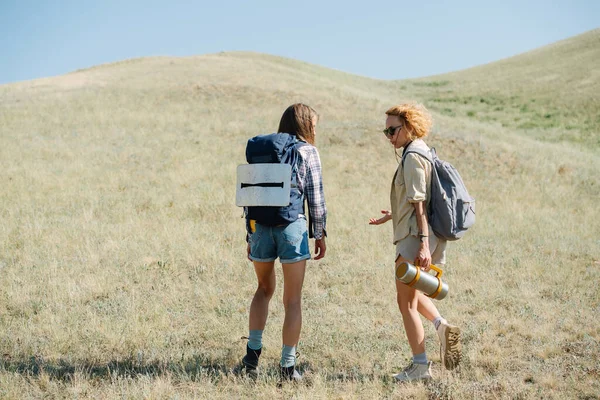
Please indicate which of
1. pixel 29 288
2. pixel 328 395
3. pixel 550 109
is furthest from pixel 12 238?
pixel 550 109

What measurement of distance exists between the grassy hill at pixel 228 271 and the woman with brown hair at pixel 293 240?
1.52 feet

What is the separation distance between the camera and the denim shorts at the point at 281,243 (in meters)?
4.03

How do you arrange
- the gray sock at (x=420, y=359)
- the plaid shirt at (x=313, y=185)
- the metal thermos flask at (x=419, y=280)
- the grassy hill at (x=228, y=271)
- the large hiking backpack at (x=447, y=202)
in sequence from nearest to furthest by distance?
the metal thermos flask at (x=419, y=280) < the large hiking backpack at (x=447, y=202) < the plaid shirt at (x=313, y=185) < the gray sock at (x=420, y=359) < the grassy hill at (x=228, y=271)

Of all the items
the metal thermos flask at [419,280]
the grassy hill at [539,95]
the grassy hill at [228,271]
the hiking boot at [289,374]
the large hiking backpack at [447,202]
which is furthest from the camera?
the grassy hill at [539,95]

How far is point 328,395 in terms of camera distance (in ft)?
13.5

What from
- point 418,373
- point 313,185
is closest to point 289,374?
point 418,373

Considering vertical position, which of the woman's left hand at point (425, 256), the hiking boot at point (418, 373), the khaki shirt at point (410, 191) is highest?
the khaki shirt at point (410, 191)

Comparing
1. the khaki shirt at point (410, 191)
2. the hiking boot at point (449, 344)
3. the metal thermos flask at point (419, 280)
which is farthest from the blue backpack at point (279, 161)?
the hiking boot at point (449, 344)

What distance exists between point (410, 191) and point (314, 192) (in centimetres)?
78

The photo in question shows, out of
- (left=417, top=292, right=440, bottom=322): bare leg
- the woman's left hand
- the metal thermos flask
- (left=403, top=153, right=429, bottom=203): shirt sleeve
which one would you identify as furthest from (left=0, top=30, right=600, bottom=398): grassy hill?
(left=403, top=153, right=429, bottom=203): shirt sleeve

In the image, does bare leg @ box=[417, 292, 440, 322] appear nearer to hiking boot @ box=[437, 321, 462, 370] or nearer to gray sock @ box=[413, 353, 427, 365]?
hiking boot @ box=[437, 321, 462, 370]

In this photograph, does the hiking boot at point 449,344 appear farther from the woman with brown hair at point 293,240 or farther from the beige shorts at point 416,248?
the woman with brown hair at point 293,240

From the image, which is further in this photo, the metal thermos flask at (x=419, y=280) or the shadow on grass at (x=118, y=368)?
the shadow on grass at (x=118, y=368)

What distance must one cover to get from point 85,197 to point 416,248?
863 centimetres
